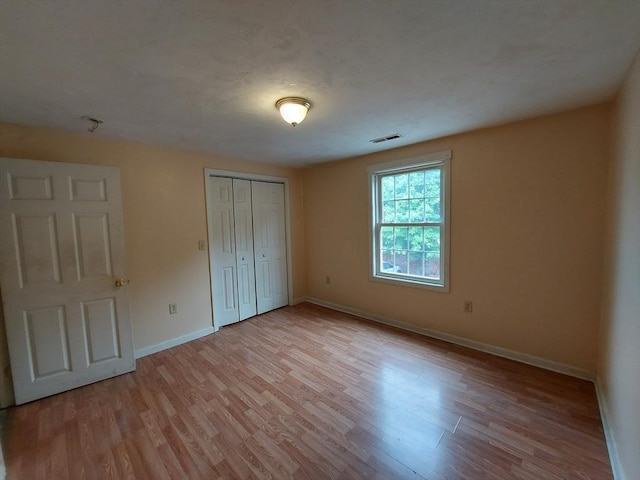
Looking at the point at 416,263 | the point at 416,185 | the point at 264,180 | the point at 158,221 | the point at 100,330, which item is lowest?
the point at 100,330

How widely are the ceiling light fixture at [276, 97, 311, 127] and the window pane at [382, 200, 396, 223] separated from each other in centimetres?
190

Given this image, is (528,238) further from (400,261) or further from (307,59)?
(307,59)

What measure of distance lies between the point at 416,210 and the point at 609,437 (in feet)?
7.67

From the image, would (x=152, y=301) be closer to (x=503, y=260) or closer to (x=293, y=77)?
(x=293, y=77)

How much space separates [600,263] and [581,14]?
1926 millimetres

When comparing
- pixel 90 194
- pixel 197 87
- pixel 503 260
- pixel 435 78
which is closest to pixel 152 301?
pixel 90 194

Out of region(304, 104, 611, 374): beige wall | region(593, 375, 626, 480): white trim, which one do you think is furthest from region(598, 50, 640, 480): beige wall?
region(304, 104, 611, 374): beige wall

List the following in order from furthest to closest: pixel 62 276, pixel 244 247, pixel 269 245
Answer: pixel 269 245
pixel 244 247
pixel 62 276

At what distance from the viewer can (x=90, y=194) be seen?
92.3 inches

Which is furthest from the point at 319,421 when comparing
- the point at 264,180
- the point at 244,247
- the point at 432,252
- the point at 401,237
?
the point at 264,180

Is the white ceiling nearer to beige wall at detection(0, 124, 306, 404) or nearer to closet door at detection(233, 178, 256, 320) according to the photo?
beige wall at detection(0, 124, 306, 404)

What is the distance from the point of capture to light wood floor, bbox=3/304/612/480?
4.94 ft

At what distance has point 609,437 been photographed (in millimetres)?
1587

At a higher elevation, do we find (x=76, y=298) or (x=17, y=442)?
(x=76, y=298)
